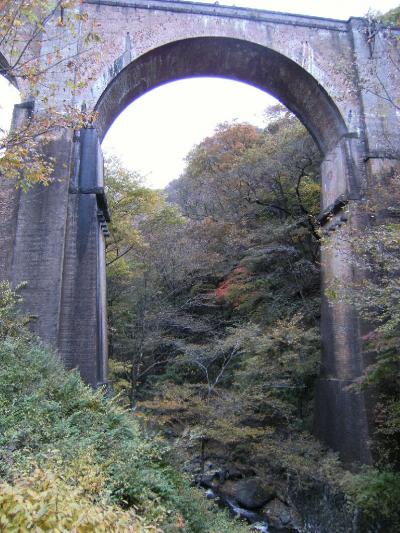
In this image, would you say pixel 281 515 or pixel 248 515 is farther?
pixel 248 515

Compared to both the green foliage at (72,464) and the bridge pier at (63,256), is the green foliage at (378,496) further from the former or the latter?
the bridge pier at (63,256)

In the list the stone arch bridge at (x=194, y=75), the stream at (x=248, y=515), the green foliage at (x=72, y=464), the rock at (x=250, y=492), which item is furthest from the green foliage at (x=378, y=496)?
the green foliage at (x=72, y=464)

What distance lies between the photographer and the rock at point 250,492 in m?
12.6

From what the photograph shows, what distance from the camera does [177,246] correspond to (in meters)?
16.4

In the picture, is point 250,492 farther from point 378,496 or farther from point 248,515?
point 378,496

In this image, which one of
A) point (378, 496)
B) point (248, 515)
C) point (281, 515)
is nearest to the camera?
point (378, 496)

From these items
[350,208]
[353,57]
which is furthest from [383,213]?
[353,57]

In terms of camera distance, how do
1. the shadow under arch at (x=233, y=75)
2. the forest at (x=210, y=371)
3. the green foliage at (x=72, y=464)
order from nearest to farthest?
the green foliage at (x=72, y=464)
the forest at (x=210, y=371)
the shadow under arch at (x=233, y=75)

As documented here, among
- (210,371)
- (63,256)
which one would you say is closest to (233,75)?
(63,256)

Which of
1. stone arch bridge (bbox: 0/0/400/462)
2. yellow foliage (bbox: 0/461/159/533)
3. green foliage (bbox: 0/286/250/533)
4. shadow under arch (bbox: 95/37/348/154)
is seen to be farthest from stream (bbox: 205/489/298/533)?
shadow under arch (bbox: 95/37/348/154)

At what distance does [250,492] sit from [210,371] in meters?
4.16

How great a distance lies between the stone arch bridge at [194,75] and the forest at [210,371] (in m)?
0.55

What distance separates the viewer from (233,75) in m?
13.8

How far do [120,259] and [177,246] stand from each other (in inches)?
89.7
